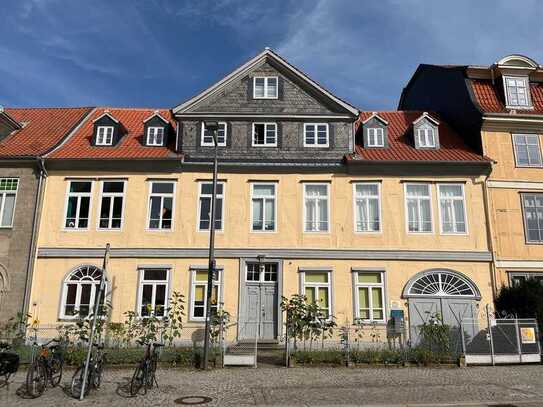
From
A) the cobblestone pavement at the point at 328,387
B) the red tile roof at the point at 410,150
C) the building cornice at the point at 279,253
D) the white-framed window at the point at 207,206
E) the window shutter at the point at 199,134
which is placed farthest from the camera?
the window shutter at the point at 199,134

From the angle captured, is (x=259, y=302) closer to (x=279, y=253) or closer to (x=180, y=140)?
(x=279, y=253)

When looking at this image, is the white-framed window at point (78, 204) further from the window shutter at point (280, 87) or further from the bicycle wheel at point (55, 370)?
the window shutter at point (280, 87)

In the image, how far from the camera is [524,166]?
20.7 metres

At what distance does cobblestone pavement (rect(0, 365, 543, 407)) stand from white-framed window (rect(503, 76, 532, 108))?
39.6 ft

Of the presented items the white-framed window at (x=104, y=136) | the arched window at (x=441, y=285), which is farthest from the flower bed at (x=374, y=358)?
the white-framed window at (x=104, y=136)

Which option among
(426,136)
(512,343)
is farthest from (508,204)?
(512,343)

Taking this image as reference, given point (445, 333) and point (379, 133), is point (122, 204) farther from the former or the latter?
point (445, 333)

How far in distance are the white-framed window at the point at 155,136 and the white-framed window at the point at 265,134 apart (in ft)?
13.8

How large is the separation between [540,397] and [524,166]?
12298mm

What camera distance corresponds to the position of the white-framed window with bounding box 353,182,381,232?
65.8 ft

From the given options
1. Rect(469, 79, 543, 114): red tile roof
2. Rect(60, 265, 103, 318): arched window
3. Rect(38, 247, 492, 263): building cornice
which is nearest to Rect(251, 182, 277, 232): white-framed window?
Rect(38, 247, 492, 263): building cornice

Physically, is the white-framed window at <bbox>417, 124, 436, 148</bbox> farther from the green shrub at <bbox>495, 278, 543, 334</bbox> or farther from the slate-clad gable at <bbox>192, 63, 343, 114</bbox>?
the green shrub at <bbox>495, 278, 543, 334</bbox>

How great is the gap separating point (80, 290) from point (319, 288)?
9.55 metres

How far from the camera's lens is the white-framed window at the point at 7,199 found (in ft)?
65.1
